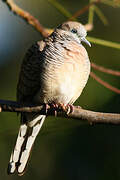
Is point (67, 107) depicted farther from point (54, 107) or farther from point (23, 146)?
point (23, 146)

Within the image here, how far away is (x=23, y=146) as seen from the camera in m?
4.89

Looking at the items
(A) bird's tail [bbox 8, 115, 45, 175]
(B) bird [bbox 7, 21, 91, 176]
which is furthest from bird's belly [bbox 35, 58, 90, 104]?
(A) bird's tail [bbox 8, 115, 45, 175]

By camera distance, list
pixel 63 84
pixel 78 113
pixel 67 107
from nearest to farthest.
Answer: pixel 78 113, pixel 67 107, pixel 63 84

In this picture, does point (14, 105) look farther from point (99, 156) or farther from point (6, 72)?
point (6, 72)

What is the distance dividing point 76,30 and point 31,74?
Answer: 2.05 feet

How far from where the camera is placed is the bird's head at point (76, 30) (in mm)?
4781

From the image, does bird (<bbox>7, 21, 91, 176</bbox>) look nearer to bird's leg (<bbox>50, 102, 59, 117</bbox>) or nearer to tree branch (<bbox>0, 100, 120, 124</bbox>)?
bird's leg (<bbox>50, 102, 59, 117</bbox>)

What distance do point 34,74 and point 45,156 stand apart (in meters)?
2.22

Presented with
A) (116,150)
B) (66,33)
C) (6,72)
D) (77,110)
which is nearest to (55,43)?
(66,33)

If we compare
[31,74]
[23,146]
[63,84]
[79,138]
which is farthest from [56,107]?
[79,138]

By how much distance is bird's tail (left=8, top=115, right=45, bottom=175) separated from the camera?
4820 mm

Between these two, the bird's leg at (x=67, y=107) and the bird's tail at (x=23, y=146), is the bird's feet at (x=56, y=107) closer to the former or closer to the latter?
the bird's leg at (x=67, y=107)

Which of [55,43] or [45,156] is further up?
[55,43]

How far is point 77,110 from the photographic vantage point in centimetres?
395
